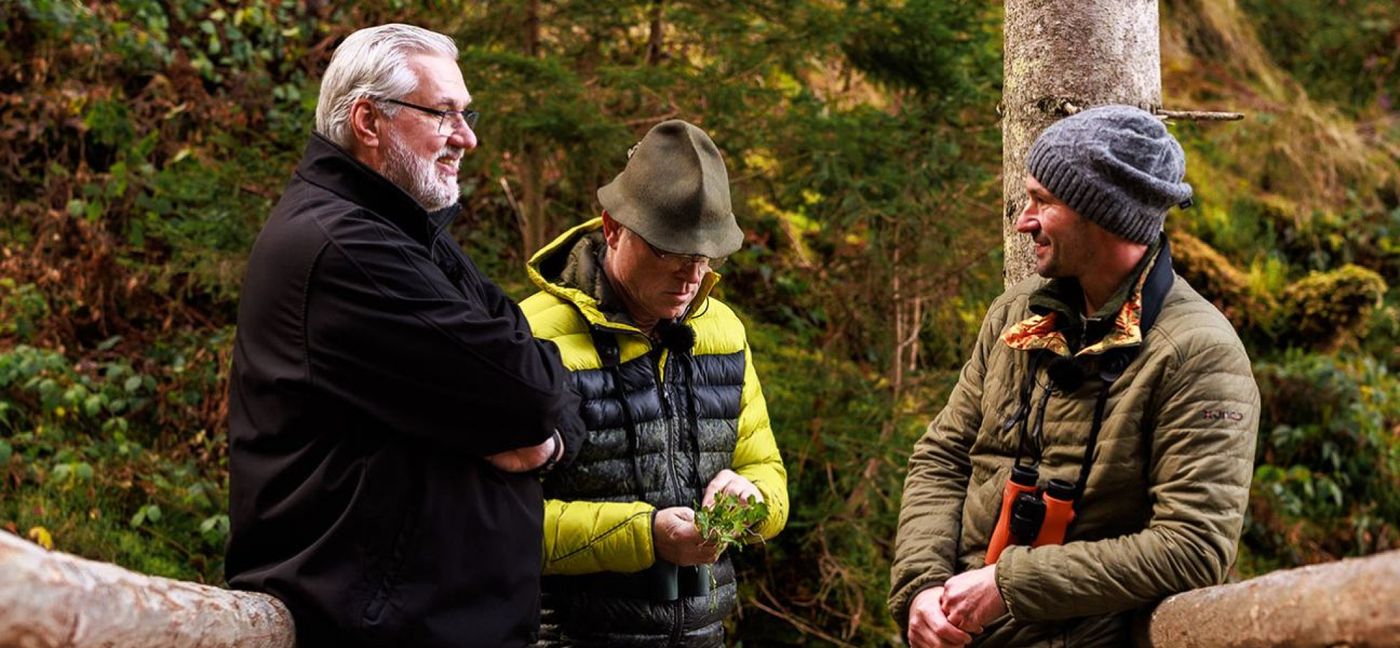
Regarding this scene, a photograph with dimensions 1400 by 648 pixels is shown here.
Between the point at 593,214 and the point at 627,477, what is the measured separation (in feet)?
9.29

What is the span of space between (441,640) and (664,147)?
135cm

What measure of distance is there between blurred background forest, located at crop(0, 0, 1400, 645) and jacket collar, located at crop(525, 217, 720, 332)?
73.8 inches

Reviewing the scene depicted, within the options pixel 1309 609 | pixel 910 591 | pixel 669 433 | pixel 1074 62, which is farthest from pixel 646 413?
pixel 1309 609

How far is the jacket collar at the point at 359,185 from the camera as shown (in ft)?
9.08

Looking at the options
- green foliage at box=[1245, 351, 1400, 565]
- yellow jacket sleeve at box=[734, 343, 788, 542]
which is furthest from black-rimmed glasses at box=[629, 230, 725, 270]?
green foliage at box=[1245, 351, 1400, 565]

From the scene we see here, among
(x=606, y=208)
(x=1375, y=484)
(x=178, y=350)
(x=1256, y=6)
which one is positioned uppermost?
(x=606, y=208)

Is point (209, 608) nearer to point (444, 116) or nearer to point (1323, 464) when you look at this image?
point (444, 116)

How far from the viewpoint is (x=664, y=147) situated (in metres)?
3.31

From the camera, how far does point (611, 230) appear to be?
3.33m

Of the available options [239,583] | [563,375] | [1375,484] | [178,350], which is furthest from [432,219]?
[1375,484]

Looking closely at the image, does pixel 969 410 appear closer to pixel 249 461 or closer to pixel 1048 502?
pixel 1048 502

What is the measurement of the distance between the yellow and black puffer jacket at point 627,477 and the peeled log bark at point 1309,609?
48.0 inches

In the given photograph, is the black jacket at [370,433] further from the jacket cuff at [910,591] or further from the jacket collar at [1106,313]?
the jacket collar at [1106,313]

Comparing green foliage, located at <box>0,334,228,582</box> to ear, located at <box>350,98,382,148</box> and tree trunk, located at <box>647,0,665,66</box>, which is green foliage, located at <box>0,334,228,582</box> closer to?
tree trunk, located at <box>647,0,665,66</box>
